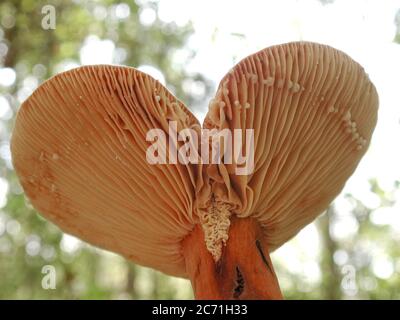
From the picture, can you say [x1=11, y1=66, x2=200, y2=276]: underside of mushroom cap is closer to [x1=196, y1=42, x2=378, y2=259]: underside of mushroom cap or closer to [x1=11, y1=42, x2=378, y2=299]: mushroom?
[x1=11, y1=42, x2=378, y2=299]: mushroom

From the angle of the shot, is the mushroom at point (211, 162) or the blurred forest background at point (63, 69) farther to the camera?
the blurred forest background at point (63, 69)

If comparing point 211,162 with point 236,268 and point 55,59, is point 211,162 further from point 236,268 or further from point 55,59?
point 55,59

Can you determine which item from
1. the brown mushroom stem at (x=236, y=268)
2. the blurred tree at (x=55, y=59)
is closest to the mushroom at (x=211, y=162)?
Result: the brown mushroom stem at (x=236, y=268)

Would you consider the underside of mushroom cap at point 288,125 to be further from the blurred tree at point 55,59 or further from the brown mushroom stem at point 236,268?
the blurred tree at point 55,59

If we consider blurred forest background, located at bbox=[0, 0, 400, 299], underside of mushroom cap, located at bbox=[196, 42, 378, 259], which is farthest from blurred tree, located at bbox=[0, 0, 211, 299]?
underside of mushroom cap, located at bbox=[196, 42, 378, 259]

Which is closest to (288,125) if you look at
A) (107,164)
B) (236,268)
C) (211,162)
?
(211,162)

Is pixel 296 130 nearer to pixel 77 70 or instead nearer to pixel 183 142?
pixel 183 142
